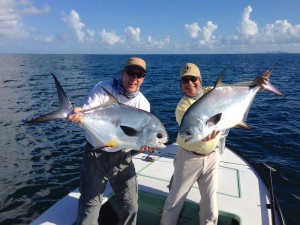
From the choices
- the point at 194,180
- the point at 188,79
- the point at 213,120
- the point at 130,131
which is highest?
the point at 188,79

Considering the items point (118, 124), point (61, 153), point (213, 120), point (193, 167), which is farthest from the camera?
point (61, 153)

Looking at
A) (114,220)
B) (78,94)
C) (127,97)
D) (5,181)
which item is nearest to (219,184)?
(114,220)

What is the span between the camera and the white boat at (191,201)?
4.66 m

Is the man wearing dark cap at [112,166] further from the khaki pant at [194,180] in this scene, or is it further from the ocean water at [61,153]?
the ocean water at [61,153]

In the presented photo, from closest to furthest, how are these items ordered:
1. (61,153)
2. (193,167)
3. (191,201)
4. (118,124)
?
(118,124)
(193,167)
(191,201)
(61,153)

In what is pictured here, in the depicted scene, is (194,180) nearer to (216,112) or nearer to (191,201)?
(191,201)

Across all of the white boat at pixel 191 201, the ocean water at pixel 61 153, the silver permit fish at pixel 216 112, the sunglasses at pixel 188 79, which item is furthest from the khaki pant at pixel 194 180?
the ocean water at pixel 61 153

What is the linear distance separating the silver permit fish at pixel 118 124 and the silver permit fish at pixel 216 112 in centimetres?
35

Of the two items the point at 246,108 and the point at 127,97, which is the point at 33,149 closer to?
the point at 127,97

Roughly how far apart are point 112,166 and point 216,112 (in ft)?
5.83

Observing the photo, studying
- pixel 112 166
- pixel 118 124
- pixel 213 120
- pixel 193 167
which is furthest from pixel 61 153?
pixel 213 120

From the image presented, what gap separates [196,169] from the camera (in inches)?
169

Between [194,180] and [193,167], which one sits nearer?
[193,167]

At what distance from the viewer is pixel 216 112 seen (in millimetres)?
3570
